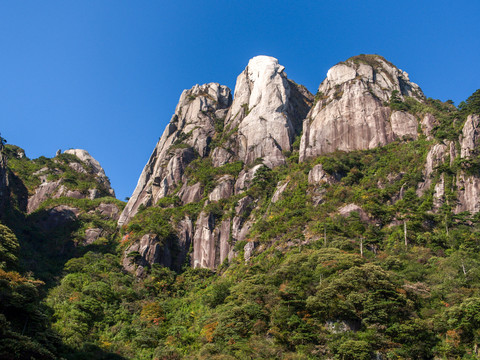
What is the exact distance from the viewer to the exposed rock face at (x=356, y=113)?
75.6 meters

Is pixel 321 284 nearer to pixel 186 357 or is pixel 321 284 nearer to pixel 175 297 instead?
pixel 186 357

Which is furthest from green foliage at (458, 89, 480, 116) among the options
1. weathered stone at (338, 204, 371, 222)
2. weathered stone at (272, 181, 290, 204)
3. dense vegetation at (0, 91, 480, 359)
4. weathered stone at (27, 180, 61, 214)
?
weathered stone at (27, 180, 61, 214)

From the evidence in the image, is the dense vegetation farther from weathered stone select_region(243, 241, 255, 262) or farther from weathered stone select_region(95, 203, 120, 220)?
weathered stone select_region(95, 203, 120, 220)

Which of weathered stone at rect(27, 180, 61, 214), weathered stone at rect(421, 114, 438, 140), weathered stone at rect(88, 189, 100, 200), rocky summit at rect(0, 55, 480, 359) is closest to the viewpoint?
rocky summit at rect(0, 55, 480, 359)

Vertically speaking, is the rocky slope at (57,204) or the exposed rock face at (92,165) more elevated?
the exposed rock face at (92,165)

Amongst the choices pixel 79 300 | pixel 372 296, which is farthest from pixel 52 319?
pixel 372 296

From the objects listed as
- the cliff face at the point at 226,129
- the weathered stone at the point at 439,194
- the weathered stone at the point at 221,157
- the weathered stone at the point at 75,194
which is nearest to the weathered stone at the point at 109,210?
the cliff face at the point at 226,129

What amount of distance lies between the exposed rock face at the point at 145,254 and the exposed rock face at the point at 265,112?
26.4 meters

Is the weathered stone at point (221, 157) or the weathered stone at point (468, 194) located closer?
the weathered stone at point (468, 194)

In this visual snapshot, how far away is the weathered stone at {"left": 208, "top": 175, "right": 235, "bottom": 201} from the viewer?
2963 inches

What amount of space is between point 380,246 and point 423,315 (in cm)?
1490

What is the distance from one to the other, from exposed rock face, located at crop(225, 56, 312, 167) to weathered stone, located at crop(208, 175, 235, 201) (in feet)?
26.2

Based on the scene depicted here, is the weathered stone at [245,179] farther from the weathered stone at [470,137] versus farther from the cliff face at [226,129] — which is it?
the weathered stone at [470,137]

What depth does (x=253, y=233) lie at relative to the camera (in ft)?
202
